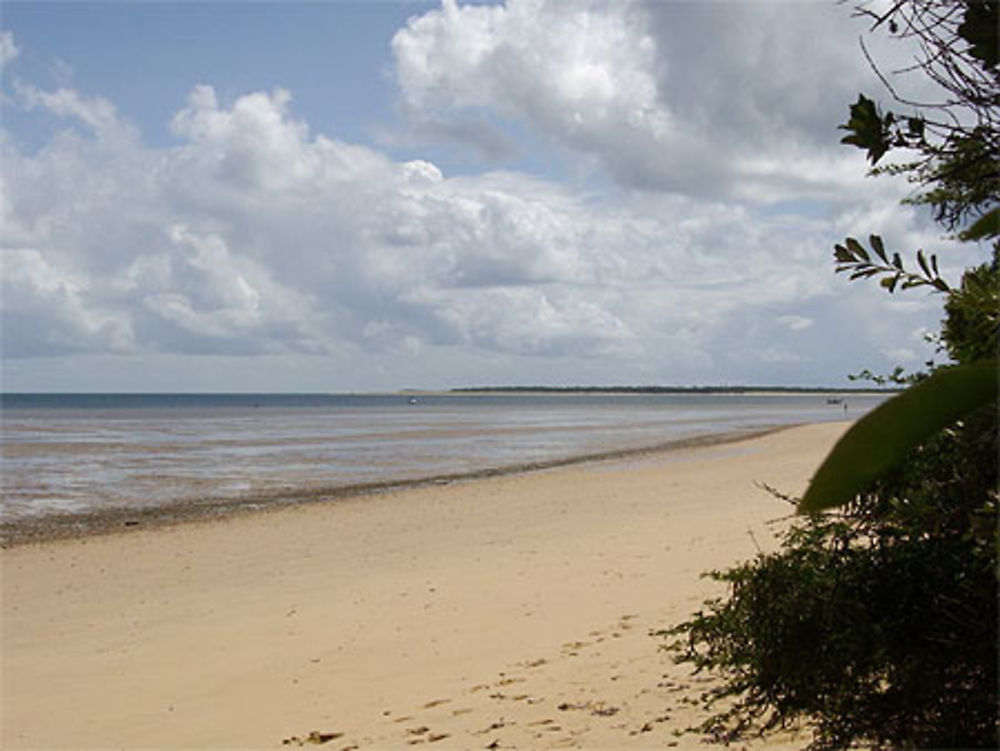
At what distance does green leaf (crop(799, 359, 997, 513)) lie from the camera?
175 cm

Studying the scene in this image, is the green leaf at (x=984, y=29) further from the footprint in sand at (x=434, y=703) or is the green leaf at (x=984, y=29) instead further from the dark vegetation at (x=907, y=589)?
the footprint in sand at (x=434, y=703)

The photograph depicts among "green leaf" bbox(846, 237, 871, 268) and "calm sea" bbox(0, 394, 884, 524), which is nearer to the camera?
"green leaf" bbox(846, 237, 871, 268)

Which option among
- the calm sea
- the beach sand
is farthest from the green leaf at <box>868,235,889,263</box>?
the calm sea

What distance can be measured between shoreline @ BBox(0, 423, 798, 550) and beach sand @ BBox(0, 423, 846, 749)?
3.04ft

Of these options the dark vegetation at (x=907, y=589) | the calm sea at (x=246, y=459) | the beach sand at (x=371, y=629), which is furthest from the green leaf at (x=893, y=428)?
the calm sea at (x=246, y=459)

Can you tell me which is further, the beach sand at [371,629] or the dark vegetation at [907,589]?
the beach sand at [371,629]

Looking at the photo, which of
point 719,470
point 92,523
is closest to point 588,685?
point 92,523

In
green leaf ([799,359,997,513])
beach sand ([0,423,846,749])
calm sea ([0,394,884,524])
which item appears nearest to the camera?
green leaf ([799,359,997,513])

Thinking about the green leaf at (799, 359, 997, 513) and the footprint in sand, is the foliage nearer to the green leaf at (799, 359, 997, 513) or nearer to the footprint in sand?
the green leaf at (799, 359, 997, 513)

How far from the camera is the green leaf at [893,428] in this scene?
5.75 ft

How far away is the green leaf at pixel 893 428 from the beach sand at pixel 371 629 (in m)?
3.17

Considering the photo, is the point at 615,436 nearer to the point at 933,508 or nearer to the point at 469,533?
the point at 469,533

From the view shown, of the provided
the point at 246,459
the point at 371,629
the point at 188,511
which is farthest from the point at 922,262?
the point at 246,459

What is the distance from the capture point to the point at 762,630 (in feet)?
12.5
